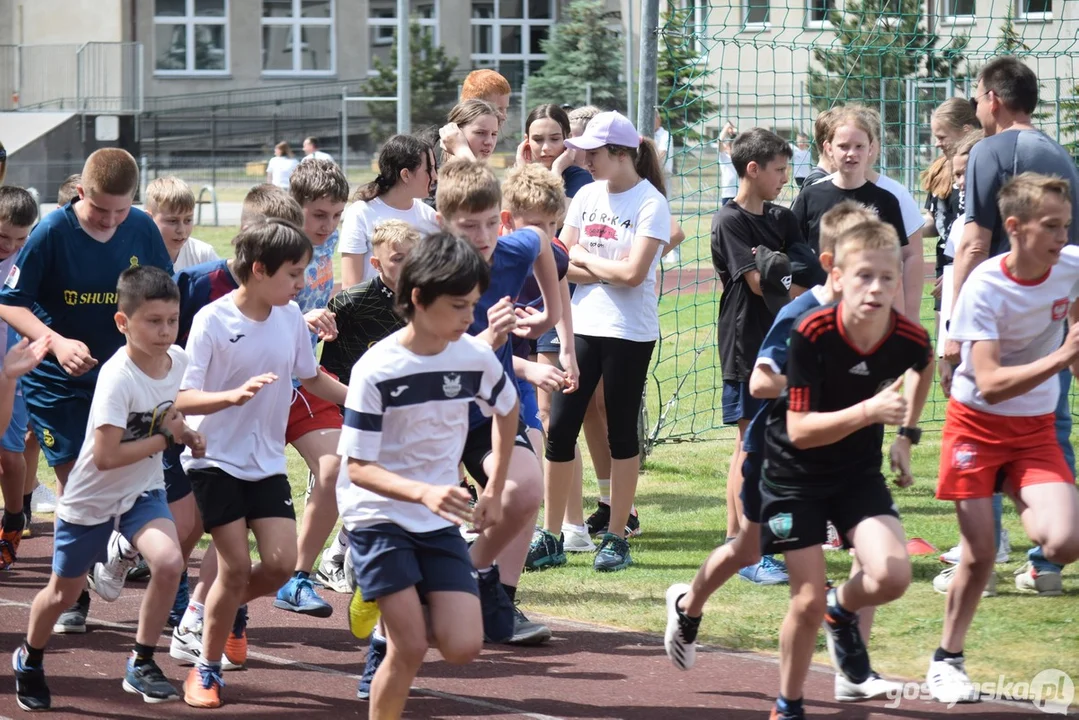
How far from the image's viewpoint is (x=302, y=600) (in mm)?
5781

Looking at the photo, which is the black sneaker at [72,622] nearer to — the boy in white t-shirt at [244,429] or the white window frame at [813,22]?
the boy in white t-shirt at [244,429]

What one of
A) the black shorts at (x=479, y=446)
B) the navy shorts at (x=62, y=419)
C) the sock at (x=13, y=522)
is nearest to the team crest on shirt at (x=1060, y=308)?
the black shorts at (x=479, y=446)

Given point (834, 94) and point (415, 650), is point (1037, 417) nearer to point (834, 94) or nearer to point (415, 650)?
point (415, 650)

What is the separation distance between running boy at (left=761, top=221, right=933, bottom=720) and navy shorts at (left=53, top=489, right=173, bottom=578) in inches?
81.8

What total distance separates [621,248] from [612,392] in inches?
27.6

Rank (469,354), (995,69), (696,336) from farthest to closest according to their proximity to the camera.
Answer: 1. (696,336)
2. (995,69)
3. (469,354)

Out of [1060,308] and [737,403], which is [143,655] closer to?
[737,403]

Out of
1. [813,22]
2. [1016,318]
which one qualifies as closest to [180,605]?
[1016,318]

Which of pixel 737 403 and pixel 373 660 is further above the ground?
pixel 737 403

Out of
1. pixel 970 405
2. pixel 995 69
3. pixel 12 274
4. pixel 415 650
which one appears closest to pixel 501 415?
pixel 415 650

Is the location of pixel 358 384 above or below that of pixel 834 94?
below

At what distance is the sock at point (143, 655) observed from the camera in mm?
4676

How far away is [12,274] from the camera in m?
5.28

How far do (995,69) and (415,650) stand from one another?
3661 mm
